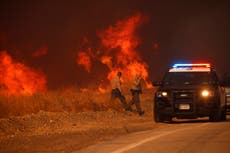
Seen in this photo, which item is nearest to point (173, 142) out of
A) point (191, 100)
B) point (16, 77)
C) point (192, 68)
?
point (191, 100)

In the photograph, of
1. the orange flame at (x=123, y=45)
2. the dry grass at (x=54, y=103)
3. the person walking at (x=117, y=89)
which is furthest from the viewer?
the orange flame at (x=123, y=45)

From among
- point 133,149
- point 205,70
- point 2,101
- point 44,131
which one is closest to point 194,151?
point 133,149

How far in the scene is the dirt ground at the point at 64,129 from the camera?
15.8m

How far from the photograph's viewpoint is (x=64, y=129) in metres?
20.0

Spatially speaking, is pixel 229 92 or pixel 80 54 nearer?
pixel 229 92

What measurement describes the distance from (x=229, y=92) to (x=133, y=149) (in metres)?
12.5

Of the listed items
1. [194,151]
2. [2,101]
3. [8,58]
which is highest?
[8,58]

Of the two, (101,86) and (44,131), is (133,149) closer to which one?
(44,131)

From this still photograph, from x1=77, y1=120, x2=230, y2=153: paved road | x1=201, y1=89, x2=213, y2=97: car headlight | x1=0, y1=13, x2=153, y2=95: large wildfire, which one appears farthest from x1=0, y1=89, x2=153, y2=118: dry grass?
x1=0, y1=13, x2=153, y2=95: large wildfire

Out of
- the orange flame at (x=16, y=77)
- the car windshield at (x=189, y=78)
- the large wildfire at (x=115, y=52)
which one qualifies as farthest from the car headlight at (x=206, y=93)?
the large wildfire at (x=115, y=52)

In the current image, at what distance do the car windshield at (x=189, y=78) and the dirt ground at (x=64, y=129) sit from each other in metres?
1.62

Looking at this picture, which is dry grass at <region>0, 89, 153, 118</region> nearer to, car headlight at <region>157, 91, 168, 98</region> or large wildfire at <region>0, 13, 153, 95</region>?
car headlight at <region>157, 91, 168, 98</region>

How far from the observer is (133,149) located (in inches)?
556

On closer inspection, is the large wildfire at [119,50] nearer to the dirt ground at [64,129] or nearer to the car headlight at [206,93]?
the dirt ground at [64,129]
